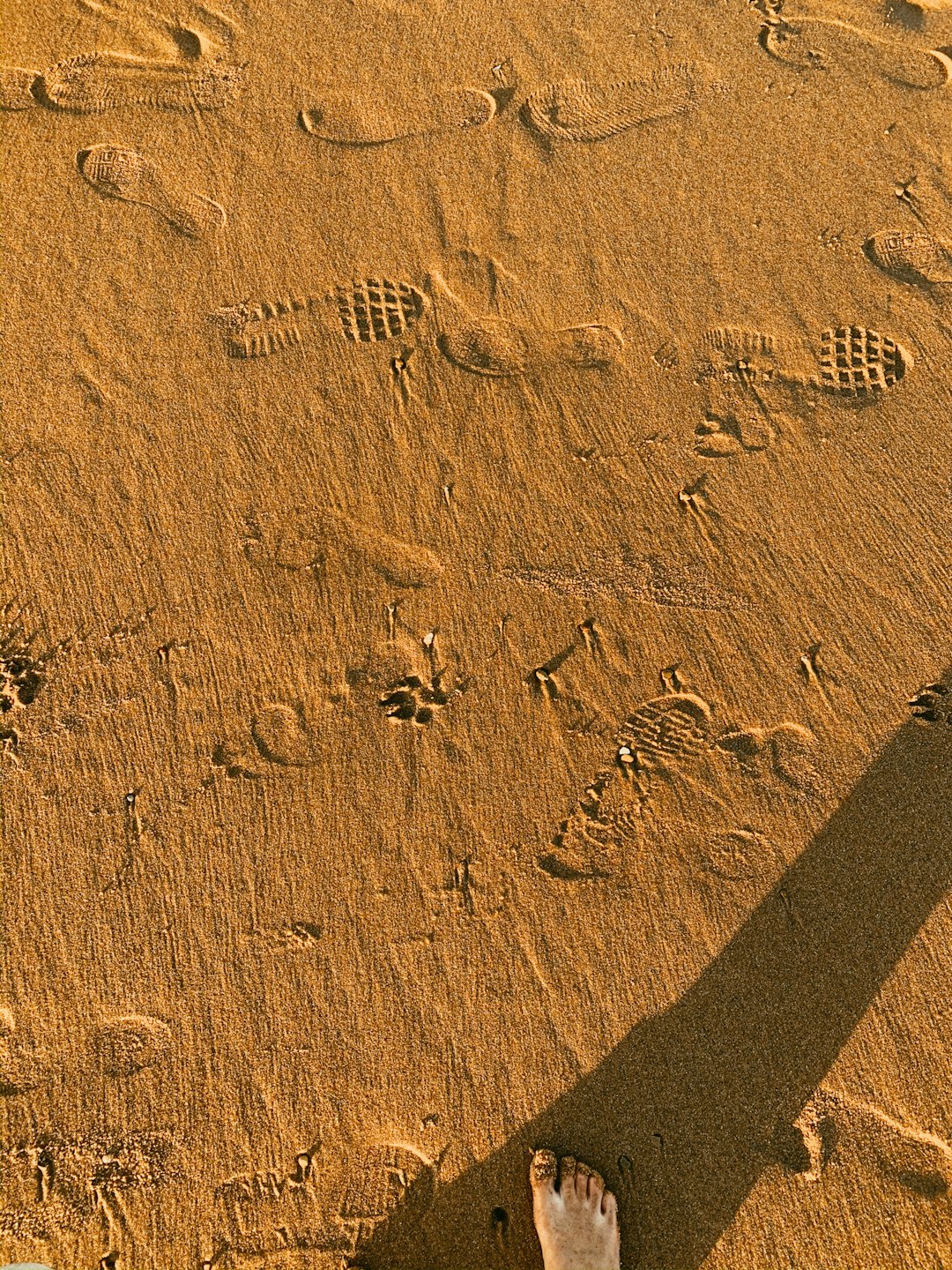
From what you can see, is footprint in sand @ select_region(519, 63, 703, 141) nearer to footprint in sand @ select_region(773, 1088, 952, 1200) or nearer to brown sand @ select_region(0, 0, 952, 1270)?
brown sand @ select_region(0, 0, 952, 1270)

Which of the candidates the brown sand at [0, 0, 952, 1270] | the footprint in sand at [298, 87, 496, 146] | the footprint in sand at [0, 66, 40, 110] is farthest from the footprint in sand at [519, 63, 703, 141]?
the footprint in sand at [0, 66, 40, 110]

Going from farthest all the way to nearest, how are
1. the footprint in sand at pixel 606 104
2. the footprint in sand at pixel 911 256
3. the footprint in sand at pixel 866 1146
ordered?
1. the footprint in sand at pixel 606 104
2. the footprint in sand at pixel 911 256
3. the footprint in sand at pixel 866 1146

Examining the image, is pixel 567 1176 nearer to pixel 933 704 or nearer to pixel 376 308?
pixel 933 704

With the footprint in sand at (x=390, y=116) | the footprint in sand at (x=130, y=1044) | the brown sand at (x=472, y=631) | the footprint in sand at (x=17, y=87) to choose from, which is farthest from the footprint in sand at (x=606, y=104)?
the footprint in sand at (x=130, y=1044)

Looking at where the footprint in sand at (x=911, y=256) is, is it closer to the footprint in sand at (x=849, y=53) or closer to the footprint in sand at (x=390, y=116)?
the footprint in sand at (x=849, y=53)

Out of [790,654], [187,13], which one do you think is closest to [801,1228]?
[790,654]

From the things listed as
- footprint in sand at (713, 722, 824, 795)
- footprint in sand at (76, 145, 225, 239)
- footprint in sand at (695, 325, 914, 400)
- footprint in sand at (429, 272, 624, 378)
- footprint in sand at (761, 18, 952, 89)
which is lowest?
footprint in sand at (713, 722, 824, 795)
